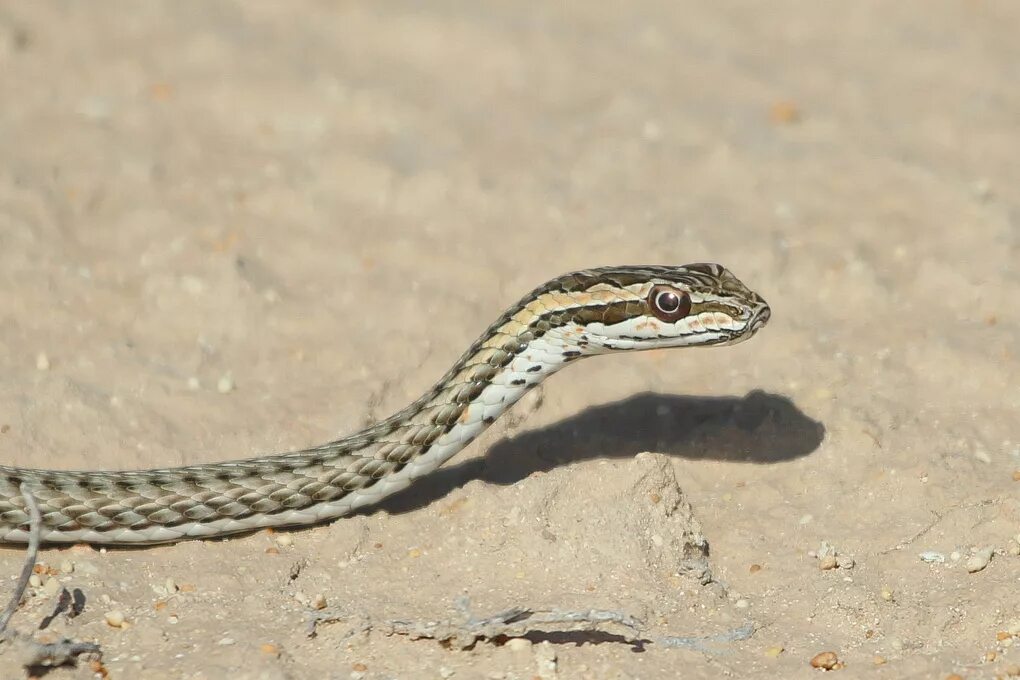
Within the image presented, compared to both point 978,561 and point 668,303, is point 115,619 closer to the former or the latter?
point 668,303

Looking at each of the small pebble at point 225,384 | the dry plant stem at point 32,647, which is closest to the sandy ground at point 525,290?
the small pebble at point 225,384

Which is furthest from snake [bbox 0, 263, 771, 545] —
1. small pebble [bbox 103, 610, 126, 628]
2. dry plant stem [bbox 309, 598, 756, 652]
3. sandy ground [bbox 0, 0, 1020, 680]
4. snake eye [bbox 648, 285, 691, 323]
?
dry plant stem [bbox 309, 598, 756, 652]

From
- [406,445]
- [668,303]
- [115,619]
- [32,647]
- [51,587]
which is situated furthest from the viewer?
[406,445]

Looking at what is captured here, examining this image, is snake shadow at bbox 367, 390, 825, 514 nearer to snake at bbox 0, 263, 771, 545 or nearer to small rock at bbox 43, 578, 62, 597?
snake at bbox 0, 263, 771, 545

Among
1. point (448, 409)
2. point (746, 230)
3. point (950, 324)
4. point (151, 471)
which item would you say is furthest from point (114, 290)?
point (950, 324)

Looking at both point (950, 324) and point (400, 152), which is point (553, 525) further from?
point (400, 152)

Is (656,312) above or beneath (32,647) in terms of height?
above

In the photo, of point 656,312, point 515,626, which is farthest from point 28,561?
point 656,312
